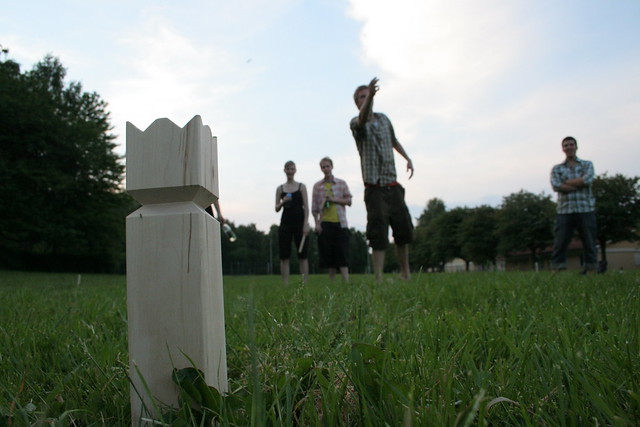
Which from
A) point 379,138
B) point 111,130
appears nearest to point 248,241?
point 111,130

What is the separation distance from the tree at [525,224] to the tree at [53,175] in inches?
1616

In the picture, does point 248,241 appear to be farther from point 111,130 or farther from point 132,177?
point 132,177

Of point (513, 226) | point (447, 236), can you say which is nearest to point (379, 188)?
point (513, 226)

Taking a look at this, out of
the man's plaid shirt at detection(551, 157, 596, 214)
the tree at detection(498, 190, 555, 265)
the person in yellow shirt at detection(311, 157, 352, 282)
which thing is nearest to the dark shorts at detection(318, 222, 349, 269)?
the person in yellow shirt at detection(311, 157, 352, 282)

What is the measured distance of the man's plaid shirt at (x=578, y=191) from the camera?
6.86 meters

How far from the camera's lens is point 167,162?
1.02 m

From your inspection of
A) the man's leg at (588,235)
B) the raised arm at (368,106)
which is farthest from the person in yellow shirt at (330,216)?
the man's leg at (588,235)

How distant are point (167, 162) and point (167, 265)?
234 mm

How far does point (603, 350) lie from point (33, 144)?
34134 mm

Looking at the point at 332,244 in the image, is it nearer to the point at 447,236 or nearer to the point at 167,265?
the point at 167,265

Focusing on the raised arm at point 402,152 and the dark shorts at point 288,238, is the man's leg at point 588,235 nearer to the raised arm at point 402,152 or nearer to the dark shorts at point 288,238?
the raised arm at point 402,152

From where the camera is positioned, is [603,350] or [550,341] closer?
[603,350]

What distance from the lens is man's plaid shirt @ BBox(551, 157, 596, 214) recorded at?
686 centimetres

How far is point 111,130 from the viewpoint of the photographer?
36.7m
